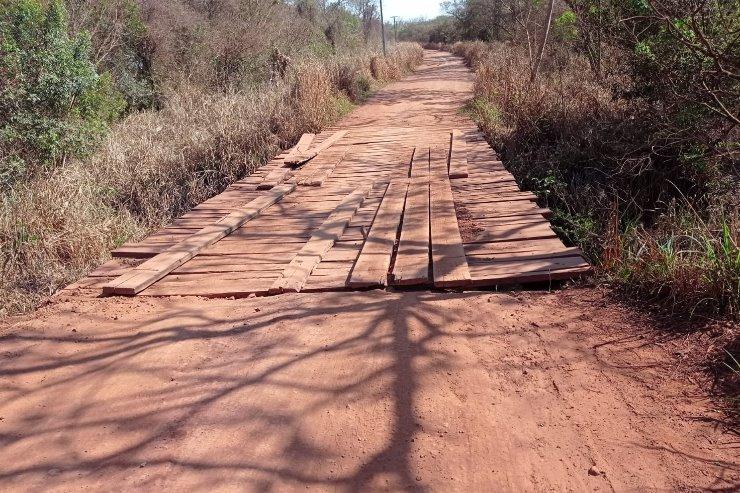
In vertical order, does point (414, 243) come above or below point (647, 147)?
below

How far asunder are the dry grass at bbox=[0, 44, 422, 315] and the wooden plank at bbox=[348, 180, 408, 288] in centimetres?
235

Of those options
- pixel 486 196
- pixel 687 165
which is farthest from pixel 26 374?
pixel 687 165

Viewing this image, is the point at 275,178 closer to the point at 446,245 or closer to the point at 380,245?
the point at 380,245

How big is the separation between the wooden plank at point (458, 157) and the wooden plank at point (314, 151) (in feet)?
6.50

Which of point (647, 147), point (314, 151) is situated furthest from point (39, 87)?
point (647, 147)

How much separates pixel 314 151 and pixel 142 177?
8.14 ft

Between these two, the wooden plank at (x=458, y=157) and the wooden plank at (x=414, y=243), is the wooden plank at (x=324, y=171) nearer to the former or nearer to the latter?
the wooden plank at (x=414, y=243)

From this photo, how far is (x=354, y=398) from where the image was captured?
2607mm

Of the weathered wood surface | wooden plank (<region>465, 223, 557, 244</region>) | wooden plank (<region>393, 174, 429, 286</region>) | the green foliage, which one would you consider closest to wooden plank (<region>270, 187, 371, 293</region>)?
the weathered wood surface

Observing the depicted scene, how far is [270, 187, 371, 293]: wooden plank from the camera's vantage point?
3891mm

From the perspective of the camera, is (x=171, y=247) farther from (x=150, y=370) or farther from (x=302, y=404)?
(x=302, y=404)

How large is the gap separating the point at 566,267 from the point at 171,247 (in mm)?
3128

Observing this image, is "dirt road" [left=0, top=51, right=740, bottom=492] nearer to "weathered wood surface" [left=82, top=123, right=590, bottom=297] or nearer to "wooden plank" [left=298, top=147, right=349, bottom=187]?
"weathered wood surface" [left=82, top=123, right=590, bottom=297]

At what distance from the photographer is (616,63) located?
7.98m
